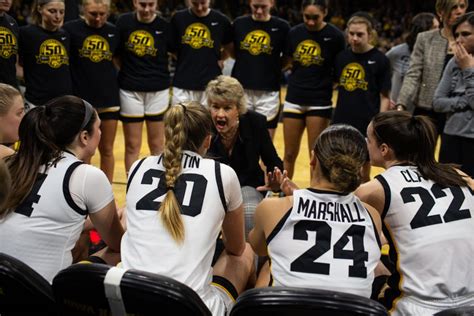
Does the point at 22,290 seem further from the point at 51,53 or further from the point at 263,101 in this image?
the point at 263,101

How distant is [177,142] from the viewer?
2553mm

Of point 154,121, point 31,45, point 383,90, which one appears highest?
point 31,45

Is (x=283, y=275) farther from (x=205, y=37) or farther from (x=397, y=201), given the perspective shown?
(x=205, y=37)

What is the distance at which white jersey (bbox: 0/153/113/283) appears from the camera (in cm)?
244

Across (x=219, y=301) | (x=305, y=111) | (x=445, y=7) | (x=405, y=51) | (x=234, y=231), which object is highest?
(x=445, y=7)

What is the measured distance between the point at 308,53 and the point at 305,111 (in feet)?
1.58

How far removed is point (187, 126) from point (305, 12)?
2.74 meters

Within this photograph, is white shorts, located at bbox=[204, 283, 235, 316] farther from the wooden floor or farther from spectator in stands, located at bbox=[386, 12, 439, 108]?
spectator in stands, located at bbox=[386, 12, 439, 108]

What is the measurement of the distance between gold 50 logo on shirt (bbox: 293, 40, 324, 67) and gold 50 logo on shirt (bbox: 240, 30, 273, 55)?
246 millimetres

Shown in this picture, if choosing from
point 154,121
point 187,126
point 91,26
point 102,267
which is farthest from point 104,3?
point 102,267

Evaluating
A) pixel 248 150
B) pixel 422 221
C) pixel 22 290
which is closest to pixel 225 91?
pixel 248 150

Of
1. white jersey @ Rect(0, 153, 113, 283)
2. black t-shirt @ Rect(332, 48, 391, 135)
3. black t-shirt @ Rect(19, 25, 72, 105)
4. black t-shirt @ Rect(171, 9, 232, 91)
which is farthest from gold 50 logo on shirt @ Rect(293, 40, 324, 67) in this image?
white jersey @ Rect(0, 153, 113, 283)

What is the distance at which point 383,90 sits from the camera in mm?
5000

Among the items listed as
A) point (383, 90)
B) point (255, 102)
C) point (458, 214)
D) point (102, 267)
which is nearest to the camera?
point (102, 267)
